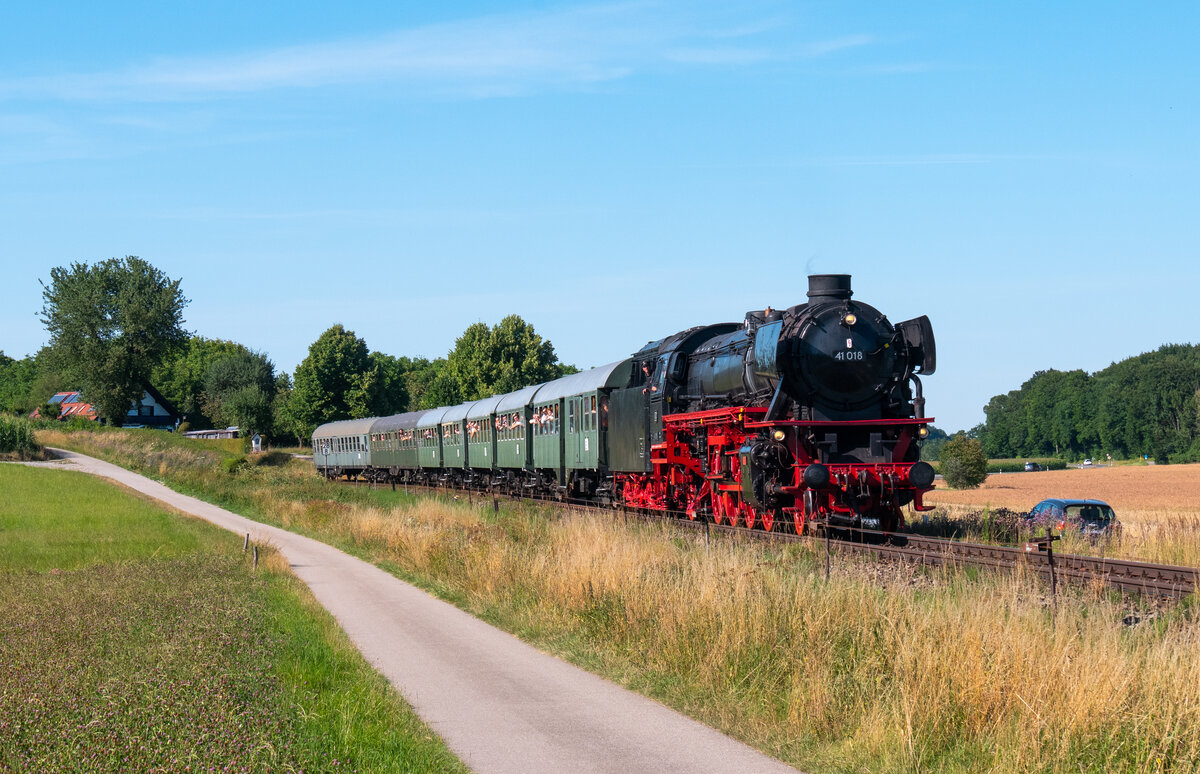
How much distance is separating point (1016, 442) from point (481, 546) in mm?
159654

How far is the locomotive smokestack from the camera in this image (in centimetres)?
2073

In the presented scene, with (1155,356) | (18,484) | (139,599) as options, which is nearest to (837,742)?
(139,599)

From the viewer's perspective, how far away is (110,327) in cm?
9775

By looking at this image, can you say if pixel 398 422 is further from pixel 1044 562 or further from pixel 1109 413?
pixel 1109 413

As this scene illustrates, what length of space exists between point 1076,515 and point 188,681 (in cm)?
1990

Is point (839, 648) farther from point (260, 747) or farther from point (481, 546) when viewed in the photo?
point (481, 546)

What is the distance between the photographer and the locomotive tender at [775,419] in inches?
764

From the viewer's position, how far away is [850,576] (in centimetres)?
1349

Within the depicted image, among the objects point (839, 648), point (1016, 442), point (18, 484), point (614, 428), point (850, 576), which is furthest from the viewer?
point (1016, 442)

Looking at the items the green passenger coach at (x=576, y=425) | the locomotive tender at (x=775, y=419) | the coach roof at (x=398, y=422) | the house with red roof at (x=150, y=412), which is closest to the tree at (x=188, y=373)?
the house with red roof at (x=150, y=412)

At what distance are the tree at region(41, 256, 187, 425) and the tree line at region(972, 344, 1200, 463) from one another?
10545 cm

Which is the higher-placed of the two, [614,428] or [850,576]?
[614,428]

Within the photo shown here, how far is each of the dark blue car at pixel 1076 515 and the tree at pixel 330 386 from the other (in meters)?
90.9

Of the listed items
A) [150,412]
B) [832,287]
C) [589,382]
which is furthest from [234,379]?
[832,287]
